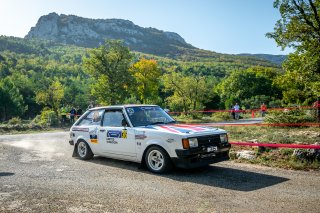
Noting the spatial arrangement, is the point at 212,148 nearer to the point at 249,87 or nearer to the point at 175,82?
the point at 175,82

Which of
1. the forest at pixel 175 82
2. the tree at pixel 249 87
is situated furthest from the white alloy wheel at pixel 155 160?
the tree at pixel 249 87

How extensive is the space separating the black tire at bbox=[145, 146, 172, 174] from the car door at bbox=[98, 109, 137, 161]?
0.50 metres

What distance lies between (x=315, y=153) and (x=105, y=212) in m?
5.88

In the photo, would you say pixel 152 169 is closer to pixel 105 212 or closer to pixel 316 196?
pixel 105 212

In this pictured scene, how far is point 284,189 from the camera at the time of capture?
618cm

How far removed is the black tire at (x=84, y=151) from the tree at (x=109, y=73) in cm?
3640

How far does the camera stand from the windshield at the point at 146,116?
8.59 meters

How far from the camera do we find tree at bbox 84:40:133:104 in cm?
4638

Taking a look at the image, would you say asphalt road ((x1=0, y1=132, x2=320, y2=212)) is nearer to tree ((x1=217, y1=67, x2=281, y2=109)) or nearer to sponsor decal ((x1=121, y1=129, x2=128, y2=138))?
sponsor decal ((x1=121, y1=129, x2=128, y2=138))

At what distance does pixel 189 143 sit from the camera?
7.23 meters

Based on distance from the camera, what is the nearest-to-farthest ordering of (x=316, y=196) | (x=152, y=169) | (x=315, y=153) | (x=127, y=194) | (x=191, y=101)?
1. (x=316, y=196)
2. (x=127, y=194)
3. (x=152, y=169)
4. (x=315, y=153)
5. (x=191, y=101)

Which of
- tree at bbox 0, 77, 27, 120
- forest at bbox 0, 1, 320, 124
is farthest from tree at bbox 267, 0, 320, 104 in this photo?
tree at bbox 0, 77, 27, 120

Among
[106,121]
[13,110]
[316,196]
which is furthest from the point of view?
[13,110]

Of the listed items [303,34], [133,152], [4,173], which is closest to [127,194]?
[133,152]
